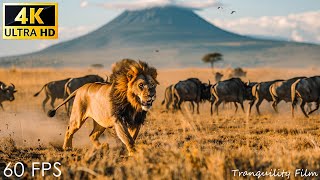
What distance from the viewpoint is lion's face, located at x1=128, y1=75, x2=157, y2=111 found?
9523 mm

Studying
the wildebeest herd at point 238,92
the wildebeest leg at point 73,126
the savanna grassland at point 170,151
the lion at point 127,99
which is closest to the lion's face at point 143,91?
the lion at point 127,99

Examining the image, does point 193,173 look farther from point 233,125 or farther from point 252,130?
point 233,125

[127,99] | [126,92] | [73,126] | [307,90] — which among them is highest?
[126,92]

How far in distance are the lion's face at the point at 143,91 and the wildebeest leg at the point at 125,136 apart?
0.42 m

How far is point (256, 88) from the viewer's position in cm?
2706

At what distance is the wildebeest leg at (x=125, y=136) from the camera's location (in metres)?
9.36

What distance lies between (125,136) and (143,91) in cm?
74

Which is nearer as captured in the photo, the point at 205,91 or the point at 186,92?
the point at 186,92

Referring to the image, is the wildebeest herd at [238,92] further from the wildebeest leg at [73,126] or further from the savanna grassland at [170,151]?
the wildebeest leg at [73,126]

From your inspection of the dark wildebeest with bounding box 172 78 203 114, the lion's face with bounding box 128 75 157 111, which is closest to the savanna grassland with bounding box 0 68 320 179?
the lion's face with bounding box 128 75 157 111

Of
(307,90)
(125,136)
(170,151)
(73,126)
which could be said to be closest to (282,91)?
(307,90)

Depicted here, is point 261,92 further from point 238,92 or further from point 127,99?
point 127,99

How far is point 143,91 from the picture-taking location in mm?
9570

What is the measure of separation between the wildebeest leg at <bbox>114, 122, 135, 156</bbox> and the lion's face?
420mm
